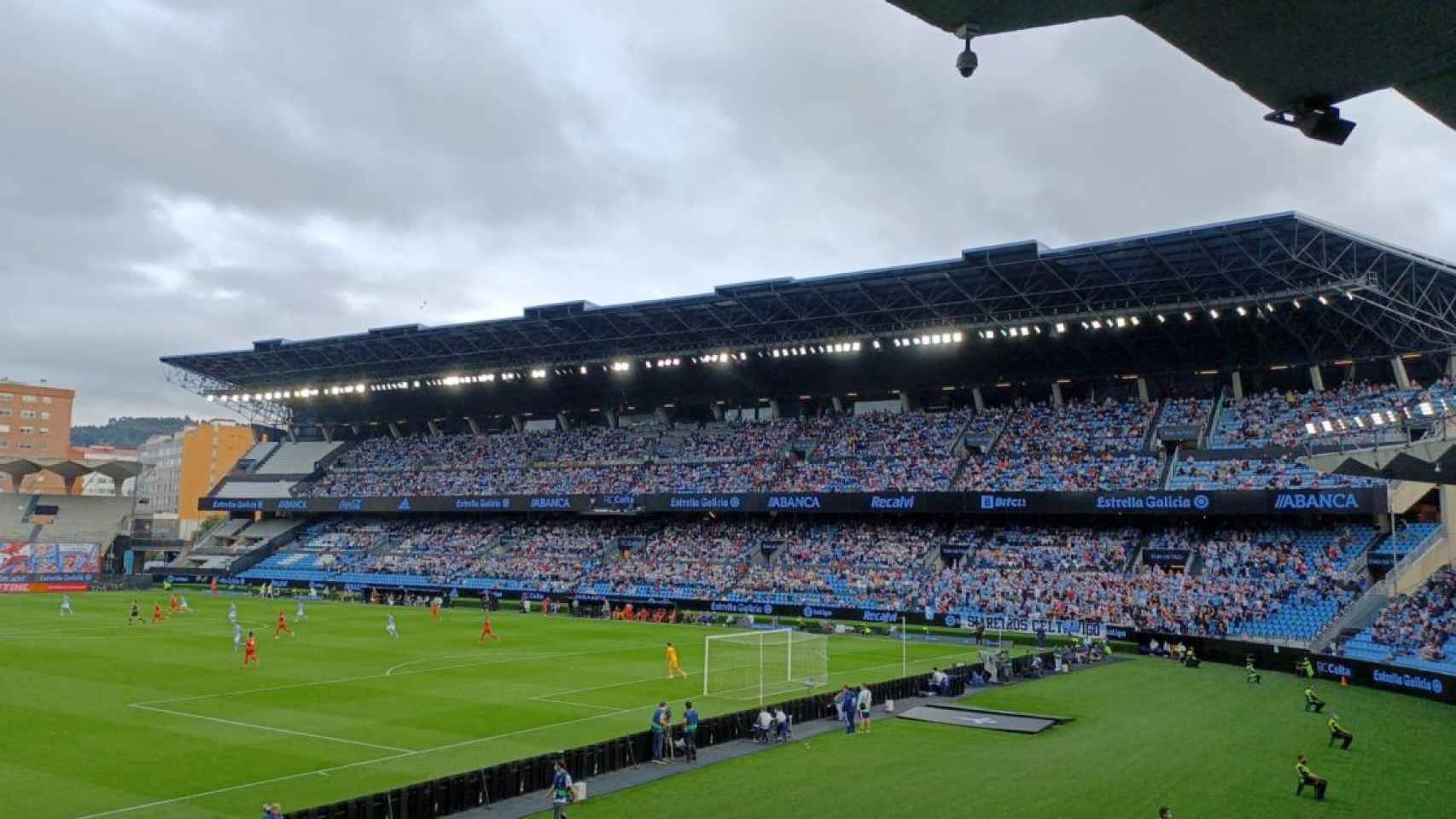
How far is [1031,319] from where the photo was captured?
2292 inches

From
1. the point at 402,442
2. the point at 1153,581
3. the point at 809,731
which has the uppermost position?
the point at 402,442

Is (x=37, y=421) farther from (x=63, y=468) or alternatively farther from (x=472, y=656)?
(x=472, y=656)

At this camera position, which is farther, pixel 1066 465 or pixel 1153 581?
pixel 1066 465

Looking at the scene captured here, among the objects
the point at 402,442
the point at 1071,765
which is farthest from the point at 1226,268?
the point at 402,442

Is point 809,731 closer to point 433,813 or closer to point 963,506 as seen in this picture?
point 433,813

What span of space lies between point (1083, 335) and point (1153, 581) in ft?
56.8

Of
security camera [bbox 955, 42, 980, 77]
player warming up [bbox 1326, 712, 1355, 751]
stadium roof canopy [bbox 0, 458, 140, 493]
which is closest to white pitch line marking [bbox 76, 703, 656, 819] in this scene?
player warming up [bbox 1326, 712, 1355, 751]

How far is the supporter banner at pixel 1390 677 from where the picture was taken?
3397 centimetres

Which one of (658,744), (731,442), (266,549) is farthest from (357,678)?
(266,549)

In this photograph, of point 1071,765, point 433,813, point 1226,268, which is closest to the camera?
point 433,813

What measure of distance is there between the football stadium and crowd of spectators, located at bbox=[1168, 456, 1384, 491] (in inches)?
10.7

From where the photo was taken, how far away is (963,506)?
61.6m

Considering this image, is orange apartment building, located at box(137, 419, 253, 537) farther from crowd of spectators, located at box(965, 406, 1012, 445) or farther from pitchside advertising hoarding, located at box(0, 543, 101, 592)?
crowd of spectators, located at box(965, 406, 1012, 445)

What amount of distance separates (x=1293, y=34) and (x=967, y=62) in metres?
1.54
